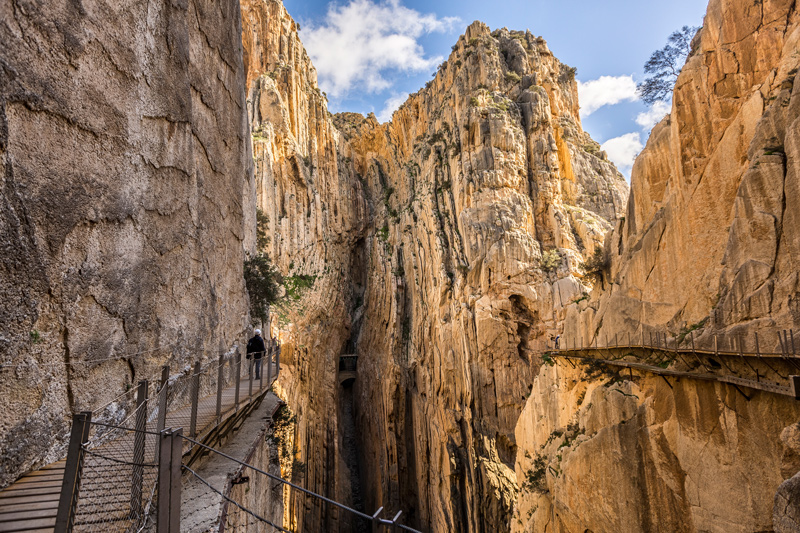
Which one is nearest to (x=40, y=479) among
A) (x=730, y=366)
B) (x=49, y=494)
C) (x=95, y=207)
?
(x=49, y=494)

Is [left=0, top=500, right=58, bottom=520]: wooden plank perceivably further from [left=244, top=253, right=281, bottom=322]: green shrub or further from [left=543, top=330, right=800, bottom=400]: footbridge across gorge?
[left=244, top=253, right=281, bottom=322]: green shrub

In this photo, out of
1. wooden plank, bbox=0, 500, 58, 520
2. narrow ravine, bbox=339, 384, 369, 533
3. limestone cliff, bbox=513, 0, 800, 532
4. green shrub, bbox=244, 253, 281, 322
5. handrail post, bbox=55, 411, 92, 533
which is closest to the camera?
handrail post, bbox=55, 411, 92, 533

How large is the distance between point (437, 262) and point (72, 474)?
25184 mm

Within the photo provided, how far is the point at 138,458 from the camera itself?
397 centimetres

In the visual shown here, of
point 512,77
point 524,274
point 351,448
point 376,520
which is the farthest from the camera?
point 351,448

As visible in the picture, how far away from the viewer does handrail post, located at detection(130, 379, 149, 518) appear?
3.70 meters

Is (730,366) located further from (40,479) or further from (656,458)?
(40,479)

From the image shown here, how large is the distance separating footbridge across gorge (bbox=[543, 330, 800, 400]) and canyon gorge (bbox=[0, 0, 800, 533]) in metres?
0.16

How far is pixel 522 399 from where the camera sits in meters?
22.1

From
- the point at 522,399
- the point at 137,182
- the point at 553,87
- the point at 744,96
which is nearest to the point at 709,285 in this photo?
the point at 744,96

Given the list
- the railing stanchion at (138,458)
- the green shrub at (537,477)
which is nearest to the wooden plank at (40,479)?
the railing stanchion at (138,458)

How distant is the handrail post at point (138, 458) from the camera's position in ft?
12.1

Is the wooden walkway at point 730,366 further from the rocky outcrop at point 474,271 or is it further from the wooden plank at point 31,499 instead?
the rocky outcrop at point 474,271

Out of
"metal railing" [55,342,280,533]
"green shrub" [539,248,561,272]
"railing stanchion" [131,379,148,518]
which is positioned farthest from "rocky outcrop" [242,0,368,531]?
"railing stanchion" [131,379,148,518]
